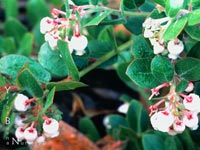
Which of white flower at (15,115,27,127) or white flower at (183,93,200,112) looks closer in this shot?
white flower at (183,93,200,112)

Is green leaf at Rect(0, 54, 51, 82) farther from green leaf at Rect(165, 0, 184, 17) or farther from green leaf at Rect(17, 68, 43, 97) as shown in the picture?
green leaf at Rect(165, 0, 184, 17)

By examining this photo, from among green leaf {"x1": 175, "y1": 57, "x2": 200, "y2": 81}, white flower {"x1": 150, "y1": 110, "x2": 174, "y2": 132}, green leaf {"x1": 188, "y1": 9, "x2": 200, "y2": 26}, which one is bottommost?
white flower {"x1": 150, "y1": 110, "x2": 174, "y2": 132}

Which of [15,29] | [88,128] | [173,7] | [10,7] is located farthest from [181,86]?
[10,7]

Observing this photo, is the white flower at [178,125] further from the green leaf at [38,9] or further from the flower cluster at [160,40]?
the green leaf at [38,9]

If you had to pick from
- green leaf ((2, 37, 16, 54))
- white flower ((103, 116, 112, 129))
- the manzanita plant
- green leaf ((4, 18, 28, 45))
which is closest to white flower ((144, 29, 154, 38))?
the manzanita plant

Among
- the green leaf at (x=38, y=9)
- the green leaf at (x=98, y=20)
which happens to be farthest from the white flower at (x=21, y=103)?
the green leaf at (x=38, y=9)
